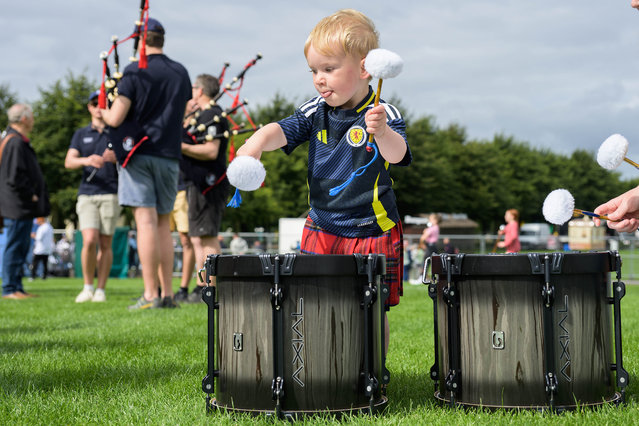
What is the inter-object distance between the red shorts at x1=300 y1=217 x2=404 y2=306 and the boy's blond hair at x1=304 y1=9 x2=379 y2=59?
80 cm

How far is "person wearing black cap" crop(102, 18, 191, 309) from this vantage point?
625 centimetres

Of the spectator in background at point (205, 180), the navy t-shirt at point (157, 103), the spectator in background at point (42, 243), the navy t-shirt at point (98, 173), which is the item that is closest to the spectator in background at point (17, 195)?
the navy t-shirt at point (98, 173)

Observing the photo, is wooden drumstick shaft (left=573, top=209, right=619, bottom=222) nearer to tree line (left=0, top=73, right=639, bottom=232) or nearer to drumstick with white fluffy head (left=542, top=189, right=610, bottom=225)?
drumstick with white fluffy head (left=542, top=189, right=610, bottom=225)

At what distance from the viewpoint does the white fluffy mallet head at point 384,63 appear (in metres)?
2.57

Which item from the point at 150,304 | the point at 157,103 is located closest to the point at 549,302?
the point at 157,103

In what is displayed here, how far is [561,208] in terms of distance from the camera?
2.81 m

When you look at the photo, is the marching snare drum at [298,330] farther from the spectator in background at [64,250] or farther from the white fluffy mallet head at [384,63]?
the spectator in background at [64,250]

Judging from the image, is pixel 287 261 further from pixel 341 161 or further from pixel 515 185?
pixel 515 185

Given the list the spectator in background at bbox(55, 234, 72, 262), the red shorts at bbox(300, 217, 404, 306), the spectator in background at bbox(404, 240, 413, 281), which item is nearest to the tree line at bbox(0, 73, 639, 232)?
the spectator in background at bbox(55, 234, 72, 262)

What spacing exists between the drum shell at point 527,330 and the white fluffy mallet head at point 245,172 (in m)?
0.85

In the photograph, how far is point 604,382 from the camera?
9.09ft

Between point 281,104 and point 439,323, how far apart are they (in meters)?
54.7

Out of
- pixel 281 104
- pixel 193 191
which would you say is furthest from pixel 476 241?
pixel 281 104

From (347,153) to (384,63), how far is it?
656mm
